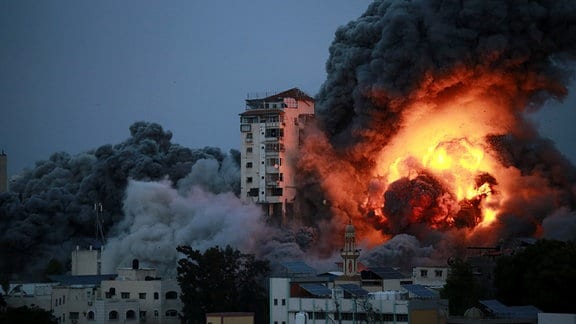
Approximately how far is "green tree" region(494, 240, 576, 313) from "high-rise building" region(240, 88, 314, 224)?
1074 inches

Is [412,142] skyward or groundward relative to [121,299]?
skyward

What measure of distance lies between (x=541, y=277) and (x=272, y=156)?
34.3 m

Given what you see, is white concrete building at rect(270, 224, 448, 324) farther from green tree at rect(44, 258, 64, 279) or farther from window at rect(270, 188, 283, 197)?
green tree at rect(44, 258, 64, 279)

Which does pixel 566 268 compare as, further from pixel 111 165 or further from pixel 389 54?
pixel 111 165

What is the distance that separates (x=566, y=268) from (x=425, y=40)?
26214mm

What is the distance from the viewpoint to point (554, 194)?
10344 cm

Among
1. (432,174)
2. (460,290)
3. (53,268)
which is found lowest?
(460,290)

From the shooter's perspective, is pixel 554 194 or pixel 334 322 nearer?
pixel 334 322

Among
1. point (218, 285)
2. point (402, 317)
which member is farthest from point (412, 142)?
point (402, 317)

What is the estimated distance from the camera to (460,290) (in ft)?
280

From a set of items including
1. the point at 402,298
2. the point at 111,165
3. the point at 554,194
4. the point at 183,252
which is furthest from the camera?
the point at 111,165

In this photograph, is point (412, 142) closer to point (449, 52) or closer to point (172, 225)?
point (449, 52)

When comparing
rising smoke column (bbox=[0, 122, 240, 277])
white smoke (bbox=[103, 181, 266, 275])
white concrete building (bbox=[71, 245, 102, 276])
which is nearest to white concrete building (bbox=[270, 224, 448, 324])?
white smoke (bbox=[103, 181, 266, 275])

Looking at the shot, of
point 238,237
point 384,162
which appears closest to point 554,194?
point 384,162
